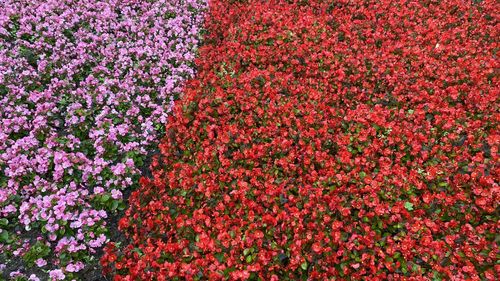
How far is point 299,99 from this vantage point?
591 centimetres

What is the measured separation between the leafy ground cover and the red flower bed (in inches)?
20.7

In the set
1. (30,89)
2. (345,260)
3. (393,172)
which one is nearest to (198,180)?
(345,260)

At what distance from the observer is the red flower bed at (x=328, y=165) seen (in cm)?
390

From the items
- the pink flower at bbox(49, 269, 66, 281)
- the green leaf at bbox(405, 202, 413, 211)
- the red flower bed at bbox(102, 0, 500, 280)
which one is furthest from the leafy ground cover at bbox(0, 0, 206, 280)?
the green leaf at bbox(405, 202, 413, 211)

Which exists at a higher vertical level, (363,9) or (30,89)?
(363,9)

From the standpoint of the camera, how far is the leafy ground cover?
4680 mm

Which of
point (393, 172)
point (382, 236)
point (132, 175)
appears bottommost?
point (132, 175)

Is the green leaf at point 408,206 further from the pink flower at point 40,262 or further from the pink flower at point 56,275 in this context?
the pink flower at point 40,262

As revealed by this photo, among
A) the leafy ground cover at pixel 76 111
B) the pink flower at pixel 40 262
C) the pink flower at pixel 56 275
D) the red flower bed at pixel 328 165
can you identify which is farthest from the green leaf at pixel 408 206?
the pink flower at pixel 40 262

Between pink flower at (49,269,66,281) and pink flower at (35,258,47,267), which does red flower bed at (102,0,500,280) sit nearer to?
pink flower at (49,269,66,281)

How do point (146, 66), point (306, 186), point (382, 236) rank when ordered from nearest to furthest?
point (382, 236)
point (306, 186)
point (146, 66)

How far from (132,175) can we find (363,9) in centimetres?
569

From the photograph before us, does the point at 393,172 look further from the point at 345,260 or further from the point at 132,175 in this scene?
the point at 132,175

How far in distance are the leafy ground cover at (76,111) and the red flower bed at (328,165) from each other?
20.7 inches
